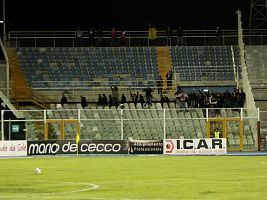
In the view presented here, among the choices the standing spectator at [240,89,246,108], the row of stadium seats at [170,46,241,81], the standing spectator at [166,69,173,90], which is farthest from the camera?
the row of stadium seats at [170,46,241,81]

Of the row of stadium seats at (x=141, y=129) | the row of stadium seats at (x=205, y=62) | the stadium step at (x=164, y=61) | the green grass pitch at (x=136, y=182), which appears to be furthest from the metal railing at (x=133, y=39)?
the green grass pitch at (x=136, y=182)

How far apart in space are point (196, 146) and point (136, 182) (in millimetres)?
20663

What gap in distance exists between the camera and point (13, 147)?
43.0 m

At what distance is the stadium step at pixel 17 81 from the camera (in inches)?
2130

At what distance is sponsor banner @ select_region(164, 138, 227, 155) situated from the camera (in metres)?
43.7

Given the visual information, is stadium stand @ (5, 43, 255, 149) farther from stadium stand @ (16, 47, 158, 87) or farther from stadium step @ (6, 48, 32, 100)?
stadium step @ (6, 48, 32, 100)

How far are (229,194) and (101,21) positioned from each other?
46.4m

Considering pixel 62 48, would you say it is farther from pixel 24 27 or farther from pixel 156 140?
pixel 156 140

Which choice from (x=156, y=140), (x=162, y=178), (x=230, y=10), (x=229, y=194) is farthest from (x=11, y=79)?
(x=229, y=194)

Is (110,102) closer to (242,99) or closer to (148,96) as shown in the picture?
(148,96)

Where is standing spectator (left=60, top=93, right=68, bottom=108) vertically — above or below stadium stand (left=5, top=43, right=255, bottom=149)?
below

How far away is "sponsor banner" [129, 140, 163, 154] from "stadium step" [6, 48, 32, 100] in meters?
12.4

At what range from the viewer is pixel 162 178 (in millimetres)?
25016

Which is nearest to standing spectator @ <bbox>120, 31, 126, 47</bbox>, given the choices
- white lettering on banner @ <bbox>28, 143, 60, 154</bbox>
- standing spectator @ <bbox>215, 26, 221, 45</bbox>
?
standing spectator @ <bbox>215, 26, 221, 45</bbox>
